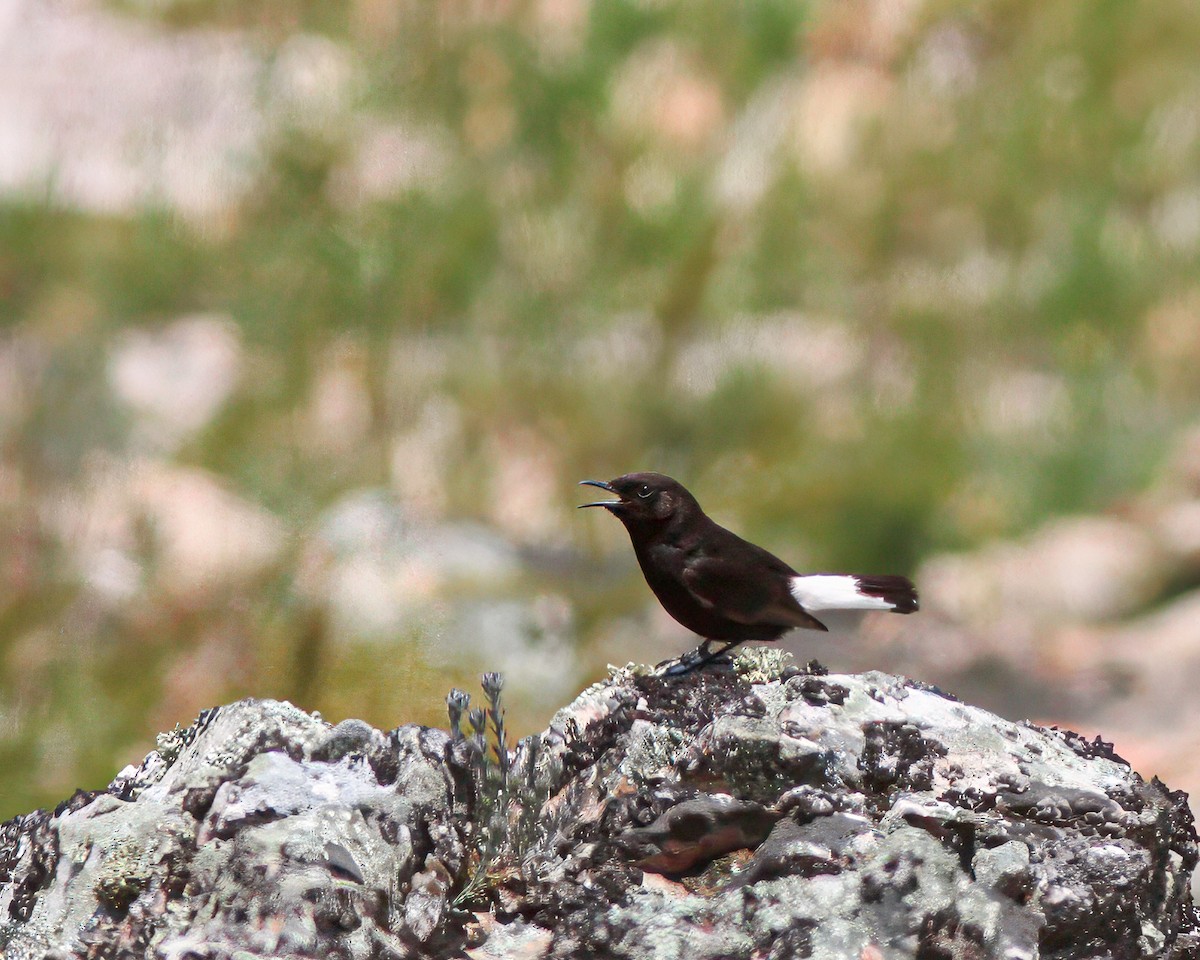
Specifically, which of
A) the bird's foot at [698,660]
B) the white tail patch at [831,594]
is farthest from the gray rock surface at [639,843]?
the white tail patch at [831,594]

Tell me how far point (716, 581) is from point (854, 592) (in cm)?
48

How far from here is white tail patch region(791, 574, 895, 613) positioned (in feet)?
13.2

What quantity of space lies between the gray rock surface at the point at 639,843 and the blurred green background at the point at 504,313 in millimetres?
4003

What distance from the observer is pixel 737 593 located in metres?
3.86

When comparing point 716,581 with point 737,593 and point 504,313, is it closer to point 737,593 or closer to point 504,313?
point 737,593

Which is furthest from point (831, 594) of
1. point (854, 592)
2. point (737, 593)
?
point (737, 593)

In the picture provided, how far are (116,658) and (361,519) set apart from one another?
1.66 m


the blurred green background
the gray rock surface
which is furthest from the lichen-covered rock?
the blurred green background

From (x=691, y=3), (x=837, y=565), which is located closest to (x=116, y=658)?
(x=837, y=565)

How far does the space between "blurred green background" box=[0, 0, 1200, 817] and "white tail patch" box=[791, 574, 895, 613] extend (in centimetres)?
347

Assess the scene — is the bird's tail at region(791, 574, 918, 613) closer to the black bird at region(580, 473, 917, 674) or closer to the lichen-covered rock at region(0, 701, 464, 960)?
the black bird at region(580, 473, 917, 674)

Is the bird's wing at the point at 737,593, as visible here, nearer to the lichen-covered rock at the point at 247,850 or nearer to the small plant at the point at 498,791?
the small plant at the point at 498,791

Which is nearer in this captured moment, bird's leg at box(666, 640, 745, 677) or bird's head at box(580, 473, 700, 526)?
bird's leg at box(666, 640, 745, 677)

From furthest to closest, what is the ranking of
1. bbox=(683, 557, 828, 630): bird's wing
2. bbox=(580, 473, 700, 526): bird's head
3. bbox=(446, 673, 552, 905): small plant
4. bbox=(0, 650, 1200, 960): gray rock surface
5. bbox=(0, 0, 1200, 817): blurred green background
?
bbox=(0, 0, 1200, 817): blurred green background, bbox=(580, 473, 700, 526): bird's head, bbox=(683, 557, 828, 630): bird's wing, bbox=(446, 673, 552, 905): small plant, bbox=(0, 650, 1200, 960): gray rock surface
